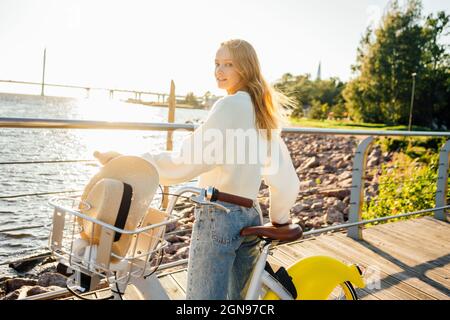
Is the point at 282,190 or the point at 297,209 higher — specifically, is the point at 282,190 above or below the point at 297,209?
above

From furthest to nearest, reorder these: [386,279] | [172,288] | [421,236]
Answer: [421,236], [386,279], [172,288]

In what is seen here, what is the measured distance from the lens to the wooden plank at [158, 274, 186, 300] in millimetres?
2629

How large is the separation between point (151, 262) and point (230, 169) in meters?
0.47

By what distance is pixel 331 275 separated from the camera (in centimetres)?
182

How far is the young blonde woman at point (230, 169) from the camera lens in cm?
145

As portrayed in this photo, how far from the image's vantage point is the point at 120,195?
122 cm

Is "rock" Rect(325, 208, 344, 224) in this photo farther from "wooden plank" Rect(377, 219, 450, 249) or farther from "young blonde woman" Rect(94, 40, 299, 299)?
"young blonde woman" Rect(94, 40, 299, 299)

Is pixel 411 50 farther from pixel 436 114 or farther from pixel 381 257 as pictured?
pixel 381 257

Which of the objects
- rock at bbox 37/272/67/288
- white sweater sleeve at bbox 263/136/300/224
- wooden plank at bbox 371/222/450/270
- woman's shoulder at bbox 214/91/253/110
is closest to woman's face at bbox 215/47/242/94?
woman's shoulder at bbox 214/91/253/110

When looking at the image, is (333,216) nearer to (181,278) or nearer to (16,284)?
(181,278)

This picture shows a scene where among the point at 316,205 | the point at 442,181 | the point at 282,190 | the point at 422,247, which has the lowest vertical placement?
the point at 316,205

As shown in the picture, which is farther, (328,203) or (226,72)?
(328,203)

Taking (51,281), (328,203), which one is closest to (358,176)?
(51,281)
